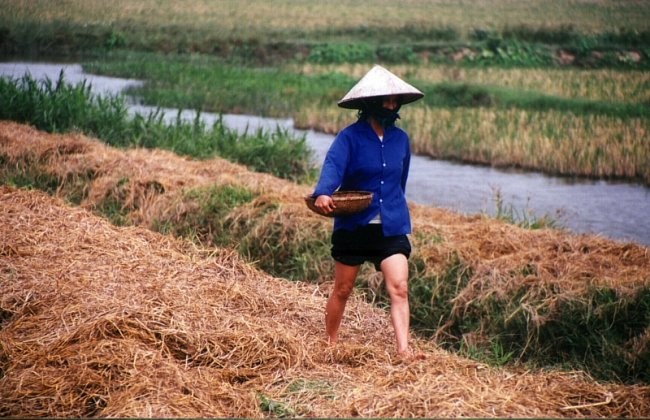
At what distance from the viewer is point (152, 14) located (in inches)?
744

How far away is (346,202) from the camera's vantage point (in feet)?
14.3

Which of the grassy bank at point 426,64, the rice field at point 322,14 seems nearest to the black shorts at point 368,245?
the grassy bank at point 426,64

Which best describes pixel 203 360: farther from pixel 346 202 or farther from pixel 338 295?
pixel 346 202

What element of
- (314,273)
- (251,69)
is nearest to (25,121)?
(314,273)

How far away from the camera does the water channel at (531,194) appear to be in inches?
416

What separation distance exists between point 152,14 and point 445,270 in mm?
13801

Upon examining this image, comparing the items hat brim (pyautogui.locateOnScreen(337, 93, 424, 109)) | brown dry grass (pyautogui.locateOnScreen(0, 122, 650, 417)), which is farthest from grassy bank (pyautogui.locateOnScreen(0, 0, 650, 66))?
hat brim (pyautogui.locateOnScreen(337, 93, 424, 109))

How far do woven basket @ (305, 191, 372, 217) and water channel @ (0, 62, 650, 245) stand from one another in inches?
218

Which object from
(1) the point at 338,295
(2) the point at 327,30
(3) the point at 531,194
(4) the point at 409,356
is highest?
(2) the point at 327,30

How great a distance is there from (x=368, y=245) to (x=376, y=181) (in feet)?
1.08

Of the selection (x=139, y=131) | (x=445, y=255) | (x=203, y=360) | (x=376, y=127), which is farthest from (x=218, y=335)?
(x=139, y=131)

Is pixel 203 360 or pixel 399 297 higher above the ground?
pixel 399 297

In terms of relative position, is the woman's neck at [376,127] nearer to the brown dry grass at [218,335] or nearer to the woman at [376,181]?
the woman at [376,181]

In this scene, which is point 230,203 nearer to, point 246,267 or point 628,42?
point 246,267
